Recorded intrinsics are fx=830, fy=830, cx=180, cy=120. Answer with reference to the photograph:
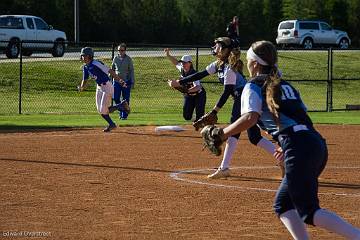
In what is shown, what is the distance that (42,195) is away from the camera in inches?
422

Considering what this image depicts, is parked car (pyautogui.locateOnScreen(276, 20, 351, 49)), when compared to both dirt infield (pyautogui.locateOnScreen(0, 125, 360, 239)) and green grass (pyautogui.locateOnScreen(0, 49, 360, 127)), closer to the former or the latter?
green grass (pyautogui.locateOnScreen(0, 49, 360, 127))

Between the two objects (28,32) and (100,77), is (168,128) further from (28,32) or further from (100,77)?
(28,32)

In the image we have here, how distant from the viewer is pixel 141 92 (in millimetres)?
35094

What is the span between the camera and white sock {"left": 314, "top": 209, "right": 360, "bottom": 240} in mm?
6613

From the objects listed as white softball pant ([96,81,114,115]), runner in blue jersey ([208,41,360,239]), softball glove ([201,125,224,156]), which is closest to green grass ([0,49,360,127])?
white softball pant ([96,81,114,115])

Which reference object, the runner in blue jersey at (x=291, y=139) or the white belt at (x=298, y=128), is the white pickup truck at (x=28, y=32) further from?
the white belt at (x=298, y=128)

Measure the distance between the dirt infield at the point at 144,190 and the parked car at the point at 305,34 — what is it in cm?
3061

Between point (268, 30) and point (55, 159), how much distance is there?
157 feet

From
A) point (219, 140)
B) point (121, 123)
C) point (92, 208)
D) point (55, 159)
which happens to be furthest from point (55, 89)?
point (219, 140)

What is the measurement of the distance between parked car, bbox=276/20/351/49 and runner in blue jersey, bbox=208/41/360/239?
4128 centimetres

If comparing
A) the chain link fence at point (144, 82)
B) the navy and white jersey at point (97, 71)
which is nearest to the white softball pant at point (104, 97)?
the navy and white jersey at point (97, 71)

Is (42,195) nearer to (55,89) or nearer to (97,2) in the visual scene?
(55,89)

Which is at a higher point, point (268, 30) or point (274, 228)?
point (274, 228)

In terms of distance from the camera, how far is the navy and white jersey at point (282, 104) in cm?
686
